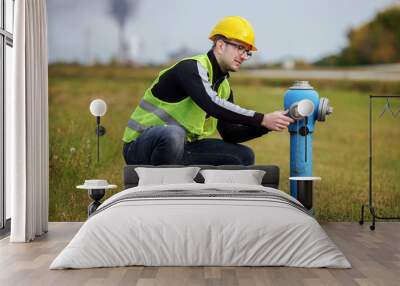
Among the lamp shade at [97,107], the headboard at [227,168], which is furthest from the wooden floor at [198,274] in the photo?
the lamp shade at [97,107]

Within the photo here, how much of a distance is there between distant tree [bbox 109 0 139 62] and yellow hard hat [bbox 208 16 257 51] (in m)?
1.23

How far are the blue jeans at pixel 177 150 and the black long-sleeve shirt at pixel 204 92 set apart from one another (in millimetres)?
257

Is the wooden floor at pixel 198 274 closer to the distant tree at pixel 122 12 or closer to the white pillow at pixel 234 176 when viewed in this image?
the white pillow at pixel 234 176

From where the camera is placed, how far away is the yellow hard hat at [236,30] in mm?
6668

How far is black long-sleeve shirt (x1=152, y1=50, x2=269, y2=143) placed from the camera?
6.25 metres

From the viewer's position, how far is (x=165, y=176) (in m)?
6.10

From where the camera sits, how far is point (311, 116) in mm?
6738

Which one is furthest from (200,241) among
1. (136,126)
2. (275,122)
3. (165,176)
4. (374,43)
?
(374,43)

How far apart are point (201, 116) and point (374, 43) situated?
2.55 metres

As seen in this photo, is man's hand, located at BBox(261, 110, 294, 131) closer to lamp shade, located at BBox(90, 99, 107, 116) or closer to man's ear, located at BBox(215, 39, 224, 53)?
man's ear, located at BBox(215, 39, 224, 53)

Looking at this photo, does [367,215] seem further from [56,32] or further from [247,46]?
[56,32]

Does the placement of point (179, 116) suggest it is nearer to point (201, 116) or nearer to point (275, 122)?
point (201, 116)

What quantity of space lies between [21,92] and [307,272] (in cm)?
287

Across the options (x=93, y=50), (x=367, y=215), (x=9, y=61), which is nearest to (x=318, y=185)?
(x=367, y=215)
